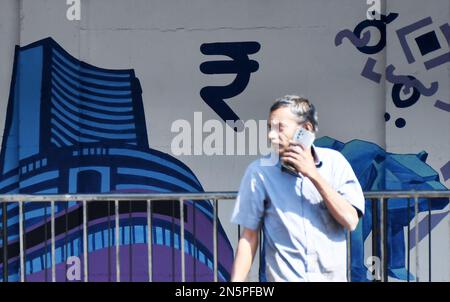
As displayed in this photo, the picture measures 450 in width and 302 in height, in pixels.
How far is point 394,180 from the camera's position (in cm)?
962

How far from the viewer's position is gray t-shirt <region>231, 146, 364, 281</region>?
15.5ft

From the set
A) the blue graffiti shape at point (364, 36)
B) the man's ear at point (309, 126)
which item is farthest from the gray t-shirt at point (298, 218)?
the blue graffiti shape at point (364, 36)

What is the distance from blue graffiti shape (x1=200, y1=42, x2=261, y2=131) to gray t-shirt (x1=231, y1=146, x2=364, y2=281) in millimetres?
4845

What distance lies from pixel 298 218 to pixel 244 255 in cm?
39

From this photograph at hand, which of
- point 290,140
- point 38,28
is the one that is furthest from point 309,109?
point 38,28

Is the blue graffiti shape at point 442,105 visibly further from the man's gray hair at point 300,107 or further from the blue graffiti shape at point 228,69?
the man's gray hair at point 300,107

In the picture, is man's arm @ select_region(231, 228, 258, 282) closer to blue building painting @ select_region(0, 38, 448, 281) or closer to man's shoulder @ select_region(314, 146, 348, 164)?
man's shoulder @ select_region(314, 146, 348, 164)

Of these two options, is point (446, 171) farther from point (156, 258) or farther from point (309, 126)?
point (309, 126)

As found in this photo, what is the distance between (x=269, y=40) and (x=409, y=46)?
1.50 m

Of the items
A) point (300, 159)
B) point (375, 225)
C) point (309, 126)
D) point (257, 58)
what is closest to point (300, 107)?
point (309, 126)

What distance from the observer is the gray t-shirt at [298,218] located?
15.5ft

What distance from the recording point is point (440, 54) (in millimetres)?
9523

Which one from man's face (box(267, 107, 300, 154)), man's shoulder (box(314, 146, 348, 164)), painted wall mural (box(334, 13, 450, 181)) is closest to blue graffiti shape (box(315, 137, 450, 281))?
painted wall mural (box(334, 13, 450, 181))
